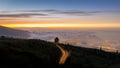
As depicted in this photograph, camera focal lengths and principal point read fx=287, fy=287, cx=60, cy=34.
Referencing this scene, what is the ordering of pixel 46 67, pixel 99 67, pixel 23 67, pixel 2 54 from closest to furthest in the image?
pixel 23 67 → pixel 46 67 → pixel 2 54 → pixel 99 67

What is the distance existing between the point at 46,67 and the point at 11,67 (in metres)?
7.99

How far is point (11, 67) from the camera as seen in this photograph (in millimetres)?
59375

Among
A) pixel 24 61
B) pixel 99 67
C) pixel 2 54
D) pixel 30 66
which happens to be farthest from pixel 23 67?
pixel 99 67

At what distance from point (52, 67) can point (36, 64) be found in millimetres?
3637

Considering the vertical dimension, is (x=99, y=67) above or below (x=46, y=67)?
below

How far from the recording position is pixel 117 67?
336ft

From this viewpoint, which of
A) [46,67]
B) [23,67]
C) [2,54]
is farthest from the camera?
[2,54]

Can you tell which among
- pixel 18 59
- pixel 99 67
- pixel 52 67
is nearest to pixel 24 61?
pixel 18 59

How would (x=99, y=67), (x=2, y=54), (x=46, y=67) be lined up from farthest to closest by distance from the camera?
1. (x=99, y=67)
2. (x=2, y=54)
3. (x=46, y=67)

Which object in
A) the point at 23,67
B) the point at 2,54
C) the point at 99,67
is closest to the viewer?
the point at 23,67

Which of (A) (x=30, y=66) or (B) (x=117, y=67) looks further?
(B) (x=117, y=67)

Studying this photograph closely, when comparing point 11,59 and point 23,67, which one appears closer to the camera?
point 23,67

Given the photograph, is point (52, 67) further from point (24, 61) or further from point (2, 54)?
point (2, 54)

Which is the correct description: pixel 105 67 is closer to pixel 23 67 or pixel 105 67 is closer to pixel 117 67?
pixel 117 67
